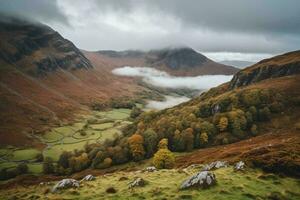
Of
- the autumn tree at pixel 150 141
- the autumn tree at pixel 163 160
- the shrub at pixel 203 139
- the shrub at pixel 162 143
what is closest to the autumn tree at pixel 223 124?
the shrub at pixel 203 139

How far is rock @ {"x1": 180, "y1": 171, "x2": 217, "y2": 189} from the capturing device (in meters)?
33.8

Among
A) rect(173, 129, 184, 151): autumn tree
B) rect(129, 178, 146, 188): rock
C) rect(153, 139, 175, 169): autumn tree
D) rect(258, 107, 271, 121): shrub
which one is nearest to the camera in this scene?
rect(129, 178, 146, 188): rock

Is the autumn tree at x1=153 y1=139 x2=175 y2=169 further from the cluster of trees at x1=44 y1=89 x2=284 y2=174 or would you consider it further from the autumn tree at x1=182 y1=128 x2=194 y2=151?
the autumn tree at x1=182 y1=128 x2=194 y2=151

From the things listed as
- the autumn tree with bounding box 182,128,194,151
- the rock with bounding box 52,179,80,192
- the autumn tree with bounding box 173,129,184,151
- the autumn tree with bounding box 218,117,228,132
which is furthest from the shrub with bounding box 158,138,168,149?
the rock with bounding box 52,179,80,192

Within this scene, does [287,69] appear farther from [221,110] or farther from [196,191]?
[196,191]

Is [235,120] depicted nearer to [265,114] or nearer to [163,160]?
[265,114]

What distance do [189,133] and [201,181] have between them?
8754cm

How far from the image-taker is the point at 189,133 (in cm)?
12075

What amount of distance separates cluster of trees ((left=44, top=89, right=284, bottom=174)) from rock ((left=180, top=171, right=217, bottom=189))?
8243 cm

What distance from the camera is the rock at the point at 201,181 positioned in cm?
3379

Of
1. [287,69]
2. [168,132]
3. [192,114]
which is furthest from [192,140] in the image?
[287,69]

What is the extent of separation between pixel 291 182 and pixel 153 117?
5316 inches

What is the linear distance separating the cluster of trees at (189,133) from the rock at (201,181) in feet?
270

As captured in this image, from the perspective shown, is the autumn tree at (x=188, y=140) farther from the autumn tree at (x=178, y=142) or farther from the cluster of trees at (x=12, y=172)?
the cluster of trees at (x=12, y=172)
